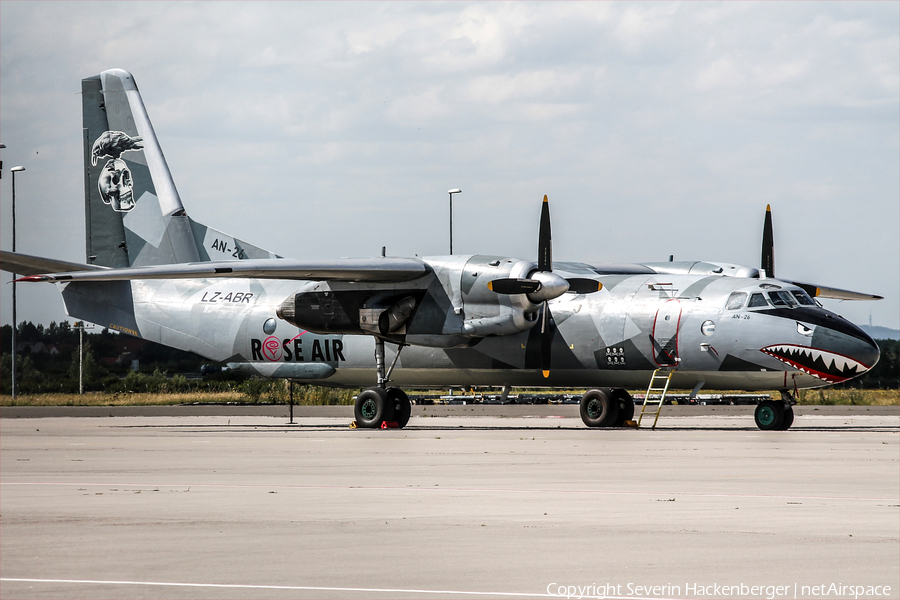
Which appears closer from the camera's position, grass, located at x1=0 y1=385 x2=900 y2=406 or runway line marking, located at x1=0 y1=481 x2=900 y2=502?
runway line marking, located at x1=0 y1=481 x2=900 y2=502

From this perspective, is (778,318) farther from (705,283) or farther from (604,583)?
(604,583)

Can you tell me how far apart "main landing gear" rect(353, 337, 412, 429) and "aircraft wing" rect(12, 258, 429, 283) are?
207cm

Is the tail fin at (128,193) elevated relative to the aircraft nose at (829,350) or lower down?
elevated

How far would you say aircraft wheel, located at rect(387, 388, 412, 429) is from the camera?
84.7ft

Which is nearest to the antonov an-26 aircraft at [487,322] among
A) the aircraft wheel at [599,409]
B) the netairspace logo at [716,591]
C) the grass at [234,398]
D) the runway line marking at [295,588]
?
the aircraft wheel at [599,409]

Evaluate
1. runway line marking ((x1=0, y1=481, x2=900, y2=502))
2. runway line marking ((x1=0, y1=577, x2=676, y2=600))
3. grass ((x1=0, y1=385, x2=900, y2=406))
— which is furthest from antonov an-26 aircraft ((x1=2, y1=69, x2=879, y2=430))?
runway line marking ((x1=0, y1=577, x2=676, y2=600))

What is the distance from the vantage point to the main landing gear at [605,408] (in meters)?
25.4

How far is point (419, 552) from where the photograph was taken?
7.61 metres

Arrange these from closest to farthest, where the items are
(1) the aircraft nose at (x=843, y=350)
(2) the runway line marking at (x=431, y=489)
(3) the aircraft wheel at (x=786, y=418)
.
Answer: (2) the runway line marking at (x=431, y=489), (1) the aircraft nose at (x=843, y=350), (3) the aircraft wheel at (x=786, y=418)

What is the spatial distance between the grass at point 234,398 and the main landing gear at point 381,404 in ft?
57.5

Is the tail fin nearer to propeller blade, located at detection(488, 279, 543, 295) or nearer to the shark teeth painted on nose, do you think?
propeller blade, located at detection(488, 279, 543, 295)

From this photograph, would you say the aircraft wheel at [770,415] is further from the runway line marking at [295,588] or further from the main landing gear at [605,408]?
the runway line marking at [295,588]

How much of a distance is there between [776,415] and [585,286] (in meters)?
5.32

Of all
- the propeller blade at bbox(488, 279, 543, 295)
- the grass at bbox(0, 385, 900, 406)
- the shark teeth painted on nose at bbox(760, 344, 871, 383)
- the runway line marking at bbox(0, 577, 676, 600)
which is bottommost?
the grass at bbox(0, 385, 900, 406)
